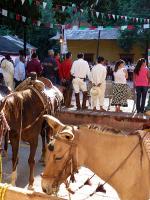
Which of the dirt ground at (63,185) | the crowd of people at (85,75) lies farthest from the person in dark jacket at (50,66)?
the dirt ground at (63,185)

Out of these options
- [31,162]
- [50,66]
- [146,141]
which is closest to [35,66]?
[50,66]

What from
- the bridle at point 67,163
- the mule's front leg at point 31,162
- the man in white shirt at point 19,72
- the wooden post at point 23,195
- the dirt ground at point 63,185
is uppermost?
the bridle at point 67,163

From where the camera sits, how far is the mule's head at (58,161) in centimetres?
366

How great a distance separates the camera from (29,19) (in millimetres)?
19453

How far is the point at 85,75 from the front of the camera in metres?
13.2

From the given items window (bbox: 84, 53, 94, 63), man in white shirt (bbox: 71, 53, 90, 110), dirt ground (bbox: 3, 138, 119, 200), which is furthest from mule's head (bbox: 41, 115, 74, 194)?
window (bbox: 84, 53, 94, 63)

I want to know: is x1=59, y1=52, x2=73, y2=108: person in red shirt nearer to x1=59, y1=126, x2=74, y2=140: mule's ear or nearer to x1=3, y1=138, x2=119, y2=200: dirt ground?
x1=3, y1=138, x2=119, y2=200: dirt ground

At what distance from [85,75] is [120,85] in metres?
1.16

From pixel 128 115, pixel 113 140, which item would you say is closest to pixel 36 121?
pixel 113 140

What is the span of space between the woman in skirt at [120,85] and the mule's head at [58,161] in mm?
8996

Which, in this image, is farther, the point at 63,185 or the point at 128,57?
the point at 128,57

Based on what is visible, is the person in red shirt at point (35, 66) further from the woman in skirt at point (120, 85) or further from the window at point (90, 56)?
the window at point (90, 56)

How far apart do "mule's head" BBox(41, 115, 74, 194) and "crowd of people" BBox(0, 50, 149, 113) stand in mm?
8999

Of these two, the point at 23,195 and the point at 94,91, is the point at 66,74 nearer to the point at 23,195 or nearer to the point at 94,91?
the point at 94,91
